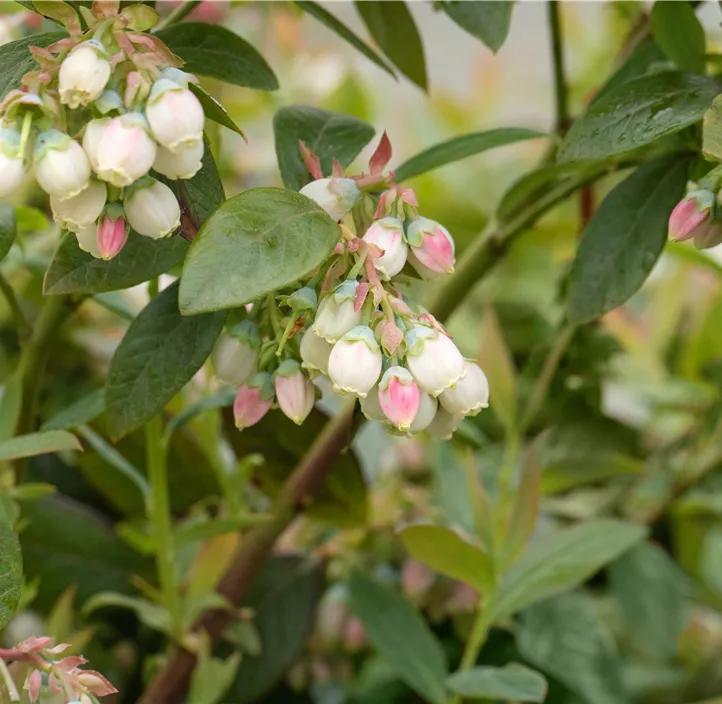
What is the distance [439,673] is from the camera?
1.66 ft

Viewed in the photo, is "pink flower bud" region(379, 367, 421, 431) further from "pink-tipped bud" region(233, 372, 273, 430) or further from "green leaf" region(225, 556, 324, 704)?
"green leaf" region(225, 556, 324, 704)

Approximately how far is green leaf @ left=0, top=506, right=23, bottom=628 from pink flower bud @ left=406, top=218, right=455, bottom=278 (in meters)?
0.15

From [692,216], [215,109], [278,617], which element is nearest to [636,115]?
[692,216]

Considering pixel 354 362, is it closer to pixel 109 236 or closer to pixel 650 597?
pixel 109 236

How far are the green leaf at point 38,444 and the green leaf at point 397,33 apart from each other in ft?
0.75

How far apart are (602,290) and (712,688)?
1.60ft

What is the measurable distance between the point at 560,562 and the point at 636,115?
27 centimetres

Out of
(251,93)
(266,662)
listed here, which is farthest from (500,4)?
(251,93)

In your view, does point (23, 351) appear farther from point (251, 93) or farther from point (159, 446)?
point (251, 93)

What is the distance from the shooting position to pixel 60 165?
9.5 inches

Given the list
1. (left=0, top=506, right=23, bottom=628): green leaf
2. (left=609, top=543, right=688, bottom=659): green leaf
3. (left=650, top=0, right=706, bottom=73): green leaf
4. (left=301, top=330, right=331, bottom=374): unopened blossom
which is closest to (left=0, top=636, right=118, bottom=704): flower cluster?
(left=0, top=506, right=23, bottom=628): green leaf

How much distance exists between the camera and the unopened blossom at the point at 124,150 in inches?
9.3

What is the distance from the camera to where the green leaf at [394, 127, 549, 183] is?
1.27 ft

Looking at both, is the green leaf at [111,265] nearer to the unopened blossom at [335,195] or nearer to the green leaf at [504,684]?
the unopened blossom at [335,195]
